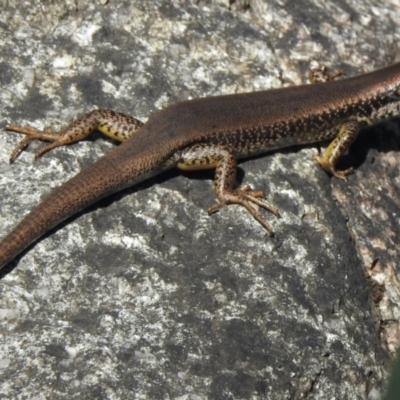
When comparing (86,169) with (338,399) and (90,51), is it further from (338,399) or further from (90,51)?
(338,399)

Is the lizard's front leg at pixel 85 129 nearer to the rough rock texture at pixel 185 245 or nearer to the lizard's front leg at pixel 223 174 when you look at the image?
the rough rock texture at pixel 185 245

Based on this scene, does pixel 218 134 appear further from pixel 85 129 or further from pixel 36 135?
pixel 36 135

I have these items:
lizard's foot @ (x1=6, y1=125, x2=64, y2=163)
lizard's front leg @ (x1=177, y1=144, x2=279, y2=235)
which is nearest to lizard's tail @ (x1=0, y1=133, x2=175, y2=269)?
lizard's front leg @ (x1=177, y1=144, x2=279, y2=235)

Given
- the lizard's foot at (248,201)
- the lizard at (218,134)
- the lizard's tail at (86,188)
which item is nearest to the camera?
the lizard's tail at (86,188)

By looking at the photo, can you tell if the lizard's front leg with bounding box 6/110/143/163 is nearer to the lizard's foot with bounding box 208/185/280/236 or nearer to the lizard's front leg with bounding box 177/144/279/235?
the lizard's front leg with bounding box 177/144/279/235

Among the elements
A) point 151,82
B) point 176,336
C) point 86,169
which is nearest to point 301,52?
point 151,82

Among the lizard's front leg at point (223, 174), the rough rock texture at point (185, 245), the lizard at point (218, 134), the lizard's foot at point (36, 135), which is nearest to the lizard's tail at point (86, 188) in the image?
the lizard at point (218, 134)

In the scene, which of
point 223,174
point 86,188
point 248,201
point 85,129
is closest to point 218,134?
point 223,174
